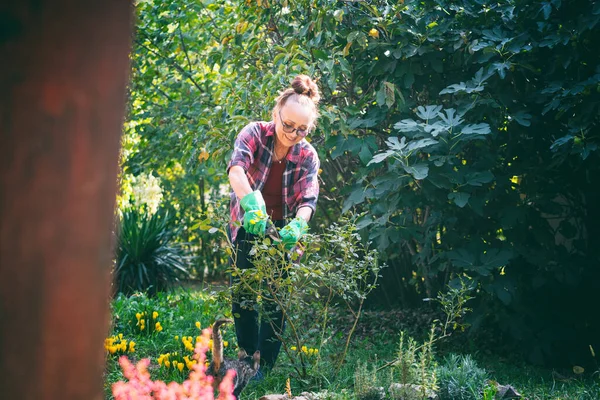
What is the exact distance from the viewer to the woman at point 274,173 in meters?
2.96

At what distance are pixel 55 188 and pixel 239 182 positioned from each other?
2190 millimetres

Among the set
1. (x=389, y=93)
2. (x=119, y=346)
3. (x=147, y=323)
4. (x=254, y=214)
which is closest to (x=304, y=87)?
(x=254, y=214)

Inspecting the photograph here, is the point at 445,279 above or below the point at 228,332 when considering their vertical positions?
above

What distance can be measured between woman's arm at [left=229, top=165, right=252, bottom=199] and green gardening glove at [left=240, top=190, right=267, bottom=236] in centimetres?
9

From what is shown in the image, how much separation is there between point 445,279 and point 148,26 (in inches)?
139

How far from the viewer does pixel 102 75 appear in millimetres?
745

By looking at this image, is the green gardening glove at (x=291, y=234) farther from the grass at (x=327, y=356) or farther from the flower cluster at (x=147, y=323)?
the flower cluster at (x=147, y=323)

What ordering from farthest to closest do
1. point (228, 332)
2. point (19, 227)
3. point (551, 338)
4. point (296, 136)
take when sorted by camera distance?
point (228, 332), point (551, 338), point (296, 136), point (19, 227)

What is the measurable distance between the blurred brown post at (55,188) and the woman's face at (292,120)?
2186 mm

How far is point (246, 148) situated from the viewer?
3.03 m

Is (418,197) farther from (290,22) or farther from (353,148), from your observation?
(290,22)

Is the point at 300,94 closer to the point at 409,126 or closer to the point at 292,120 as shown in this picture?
the point at 292,120

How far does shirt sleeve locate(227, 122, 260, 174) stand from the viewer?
298 centimetres

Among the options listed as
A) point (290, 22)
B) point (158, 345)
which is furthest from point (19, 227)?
point (290, 22)
